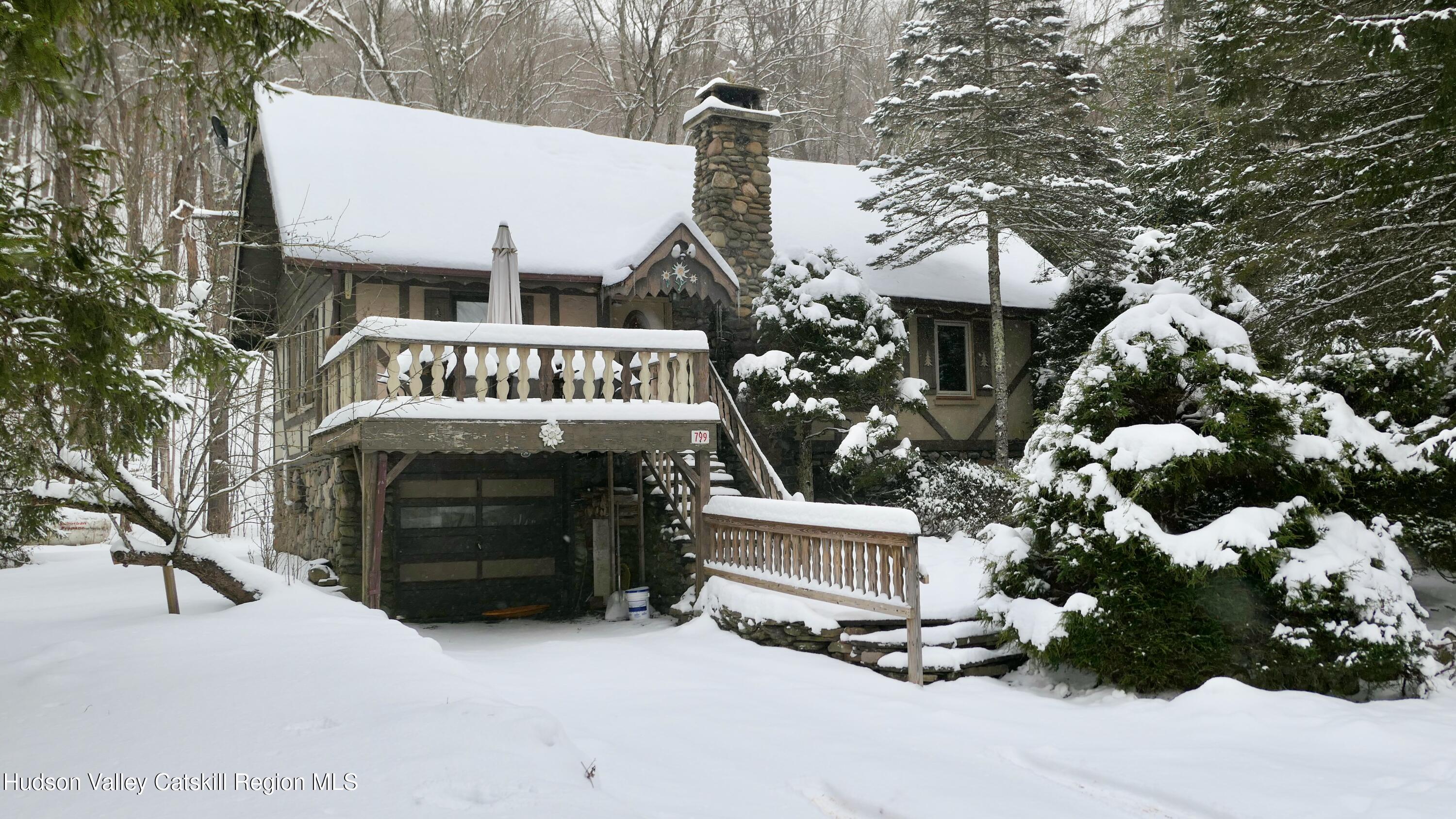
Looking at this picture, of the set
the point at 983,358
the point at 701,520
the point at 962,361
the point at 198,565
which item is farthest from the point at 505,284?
the point at 983,358

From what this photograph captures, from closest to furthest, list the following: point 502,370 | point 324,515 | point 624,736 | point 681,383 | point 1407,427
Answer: point 624,736, point 1407,427, point 502,370, point 681,383, point 324,515

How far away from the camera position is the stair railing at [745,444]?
14.1 meters

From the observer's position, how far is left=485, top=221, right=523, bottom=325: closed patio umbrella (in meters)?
12.5

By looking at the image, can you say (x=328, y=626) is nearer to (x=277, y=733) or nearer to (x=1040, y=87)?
(x=277, y=733)

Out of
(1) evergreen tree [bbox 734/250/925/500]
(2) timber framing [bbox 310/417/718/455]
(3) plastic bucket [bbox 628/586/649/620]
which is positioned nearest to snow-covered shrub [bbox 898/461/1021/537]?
(1) evergreen tree [bbox 734/250/925/500]

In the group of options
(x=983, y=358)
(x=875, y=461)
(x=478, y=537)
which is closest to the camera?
(x=478, y=537)

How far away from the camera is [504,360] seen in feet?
37.2

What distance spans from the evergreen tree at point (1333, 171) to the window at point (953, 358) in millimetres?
7219

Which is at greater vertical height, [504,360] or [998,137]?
[998,137]

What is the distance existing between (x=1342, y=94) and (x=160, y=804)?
1261cm

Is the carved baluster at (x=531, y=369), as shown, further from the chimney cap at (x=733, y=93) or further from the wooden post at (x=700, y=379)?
the chimney cap at (x=733, y=93)

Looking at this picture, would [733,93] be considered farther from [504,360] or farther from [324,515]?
[324,515]

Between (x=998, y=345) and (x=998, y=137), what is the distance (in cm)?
341

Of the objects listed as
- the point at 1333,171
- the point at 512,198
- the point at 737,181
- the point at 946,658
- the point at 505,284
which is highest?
the point at 737,181
